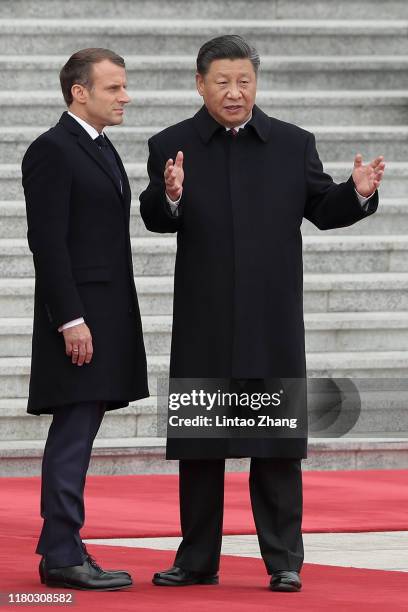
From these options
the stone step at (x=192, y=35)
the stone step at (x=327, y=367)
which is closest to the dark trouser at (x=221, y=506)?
the stone step at (x=327, y=367)

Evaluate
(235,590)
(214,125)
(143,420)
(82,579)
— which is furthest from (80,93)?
(143,420)

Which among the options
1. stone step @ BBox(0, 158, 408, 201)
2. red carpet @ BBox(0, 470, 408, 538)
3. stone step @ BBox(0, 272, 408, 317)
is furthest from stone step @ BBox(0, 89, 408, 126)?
red carpet @ BBox(0, 470, 408, 538)

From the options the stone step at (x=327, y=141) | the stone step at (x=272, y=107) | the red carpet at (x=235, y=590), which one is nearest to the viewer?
the red carpet at (x=235, y=590)

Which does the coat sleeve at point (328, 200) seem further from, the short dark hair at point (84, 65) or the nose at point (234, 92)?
the short dark hair at point (84, 65)

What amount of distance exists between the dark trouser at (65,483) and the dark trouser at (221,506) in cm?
32

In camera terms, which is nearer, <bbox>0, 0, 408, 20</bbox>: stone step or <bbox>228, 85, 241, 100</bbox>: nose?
<bbox>228, 85, 241, 100</bbox>: nose

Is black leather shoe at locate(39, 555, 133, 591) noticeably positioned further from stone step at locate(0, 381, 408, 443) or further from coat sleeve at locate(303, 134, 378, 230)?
stone step at locate(0, 381, 408, 443)

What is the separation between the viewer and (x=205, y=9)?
12188 millimetres

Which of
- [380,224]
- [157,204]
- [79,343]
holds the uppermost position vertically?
[380,224]

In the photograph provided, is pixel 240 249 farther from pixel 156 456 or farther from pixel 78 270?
pixel 156 456

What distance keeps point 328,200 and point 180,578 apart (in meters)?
1.19

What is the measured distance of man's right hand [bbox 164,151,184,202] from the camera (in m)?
5.20

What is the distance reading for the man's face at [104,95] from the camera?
538 cm

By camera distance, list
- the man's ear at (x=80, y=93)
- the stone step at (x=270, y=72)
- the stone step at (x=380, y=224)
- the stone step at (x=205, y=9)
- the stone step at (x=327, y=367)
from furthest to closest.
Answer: the stone step at (x=205, y=9) → the stone step at (x=270, y=72) → the stone step at (x=380, y=224) → the stone step at (x=327, y=367) → the man's ear at (x=80, y=93)
